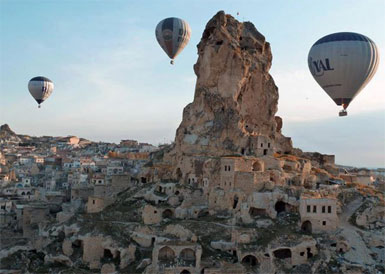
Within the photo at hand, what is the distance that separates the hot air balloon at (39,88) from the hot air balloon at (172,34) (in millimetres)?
17626

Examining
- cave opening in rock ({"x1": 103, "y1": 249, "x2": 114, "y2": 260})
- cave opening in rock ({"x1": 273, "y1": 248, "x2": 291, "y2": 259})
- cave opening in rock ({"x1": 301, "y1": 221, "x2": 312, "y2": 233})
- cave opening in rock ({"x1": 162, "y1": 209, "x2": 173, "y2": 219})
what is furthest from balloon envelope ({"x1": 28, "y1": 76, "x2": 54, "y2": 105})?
cave opening in rock ({"x1": 273, "y1": 248, "x2": 291, "y2": 259})

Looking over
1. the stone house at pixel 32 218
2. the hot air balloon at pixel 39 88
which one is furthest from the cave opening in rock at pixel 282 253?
the hot air balloon at pixel 39 88

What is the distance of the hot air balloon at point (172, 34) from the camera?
54281 millimetres

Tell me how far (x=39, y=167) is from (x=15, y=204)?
23.1 meters

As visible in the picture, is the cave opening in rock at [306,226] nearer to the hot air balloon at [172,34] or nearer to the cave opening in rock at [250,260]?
the cave opening in rock at [250,260]

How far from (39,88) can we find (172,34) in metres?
20.2

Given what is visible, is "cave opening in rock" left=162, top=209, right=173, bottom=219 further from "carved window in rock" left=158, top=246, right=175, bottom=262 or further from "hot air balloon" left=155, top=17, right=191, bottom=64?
"hot air balloon" left=155, top=17, right=191, bottom=64

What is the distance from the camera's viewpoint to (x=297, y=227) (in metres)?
38.2

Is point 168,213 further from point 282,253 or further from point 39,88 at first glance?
point 39,88

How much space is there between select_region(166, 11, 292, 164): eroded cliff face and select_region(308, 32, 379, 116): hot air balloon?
9.11 m

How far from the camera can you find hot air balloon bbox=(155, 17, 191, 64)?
5428 centimetres

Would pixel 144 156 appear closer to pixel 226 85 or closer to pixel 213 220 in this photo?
pixel 226 85

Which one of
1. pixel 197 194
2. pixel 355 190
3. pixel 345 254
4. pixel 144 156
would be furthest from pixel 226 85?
pixel 144 156

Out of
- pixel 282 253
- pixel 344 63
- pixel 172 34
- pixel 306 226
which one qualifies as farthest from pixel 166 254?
pixel 172 34
